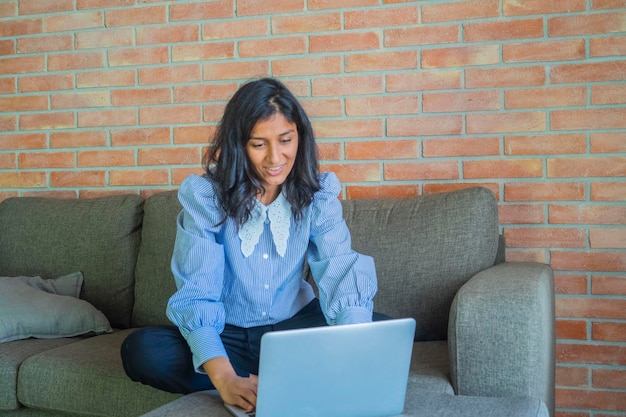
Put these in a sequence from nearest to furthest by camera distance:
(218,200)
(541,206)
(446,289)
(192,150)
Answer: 1. (218,200)
2. (446,289)
3. (541,206)
4. (192,150)

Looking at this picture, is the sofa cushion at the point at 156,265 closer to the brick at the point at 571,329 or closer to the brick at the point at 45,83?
the brick at the point at 45,83

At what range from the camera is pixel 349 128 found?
2.53 metres

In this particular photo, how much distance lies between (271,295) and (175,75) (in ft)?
4.09

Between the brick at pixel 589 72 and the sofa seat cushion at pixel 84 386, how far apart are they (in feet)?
4.85

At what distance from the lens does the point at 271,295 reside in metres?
1.77

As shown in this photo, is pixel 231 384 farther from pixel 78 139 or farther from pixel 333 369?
pixel 78 139

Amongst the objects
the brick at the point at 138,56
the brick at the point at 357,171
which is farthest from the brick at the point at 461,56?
the brick at the point at 138,56

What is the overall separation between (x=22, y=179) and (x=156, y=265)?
0.90 meters

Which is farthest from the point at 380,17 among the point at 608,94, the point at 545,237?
the point at 545,237

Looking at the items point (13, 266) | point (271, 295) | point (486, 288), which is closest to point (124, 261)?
point (13, 266)

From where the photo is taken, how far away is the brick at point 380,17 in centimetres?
244

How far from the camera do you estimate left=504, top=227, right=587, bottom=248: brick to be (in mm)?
2312

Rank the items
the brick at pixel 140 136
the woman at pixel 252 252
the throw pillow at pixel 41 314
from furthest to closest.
Result: the brick at pixel 140 136
the throw pillow at pixel 41 314
the woman at pixel 252 252

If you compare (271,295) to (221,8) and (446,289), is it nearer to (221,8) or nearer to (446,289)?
(446,289)
